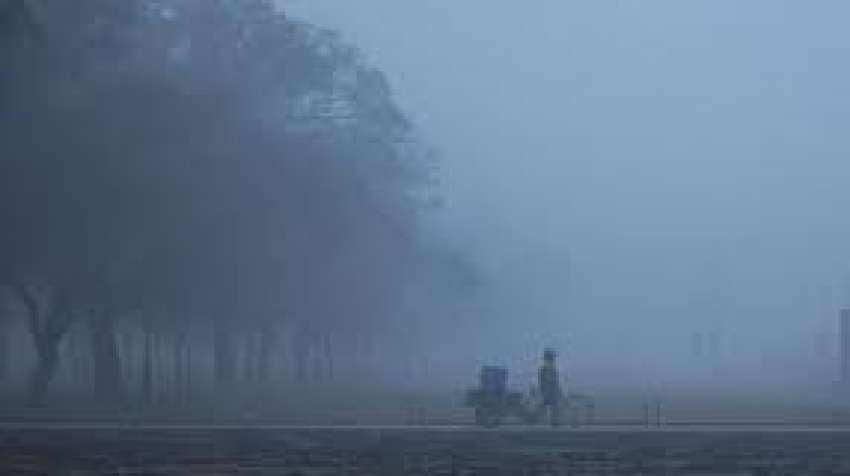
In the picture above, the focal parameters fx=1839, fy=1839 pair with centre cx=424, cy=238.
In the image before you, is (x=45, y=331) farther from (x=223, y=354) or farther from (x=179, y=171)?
(x=223, y=354)

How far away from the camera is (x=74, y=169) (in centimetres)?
5362

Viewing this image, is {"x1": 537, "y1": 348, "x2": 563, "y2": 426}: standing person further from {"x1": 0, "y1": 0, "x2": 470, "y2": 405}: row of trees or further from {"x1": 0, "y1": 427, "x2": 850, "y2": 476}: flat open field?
{"x1": 0, "y1": 0, "x2": 470, "y2": 405}: row of trees

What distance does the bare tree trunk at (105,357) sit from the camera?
193 ft

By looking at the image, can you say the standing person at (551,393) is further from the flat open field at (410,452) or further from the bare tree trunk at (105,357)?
the bare tree trunk at (105,357)

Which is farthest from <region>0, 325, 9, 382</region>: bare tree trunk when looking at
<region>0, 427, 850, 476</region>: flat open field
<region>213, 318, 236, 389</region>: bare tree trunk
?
<region>0, 427, 850, 476</region>: flat open field

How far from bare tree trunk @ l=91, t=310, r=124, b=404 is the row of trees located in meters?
0.07

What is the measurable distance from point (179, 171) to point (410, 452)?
2081 cm

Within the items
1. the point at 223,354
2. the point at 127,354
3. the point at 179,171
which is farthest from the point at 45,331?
the point at 127,354

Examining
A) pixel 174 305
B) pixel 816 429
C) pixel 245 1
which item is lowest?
pixel 816 429

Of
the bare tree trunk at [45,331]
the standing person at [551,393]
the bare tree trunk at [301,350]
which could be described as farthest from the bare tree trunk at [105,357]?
the bare tree trunk at [301,350]

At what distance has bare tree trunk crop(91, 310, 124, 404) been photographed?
5881 centimetres

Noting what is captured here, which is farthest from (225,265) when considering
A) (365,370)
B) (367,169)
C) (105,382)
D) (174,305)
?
(365,370)

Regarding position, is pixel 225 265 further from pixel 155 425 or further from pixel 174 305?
pixel 155 425

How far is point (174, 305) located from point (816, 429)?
26.1 metres
